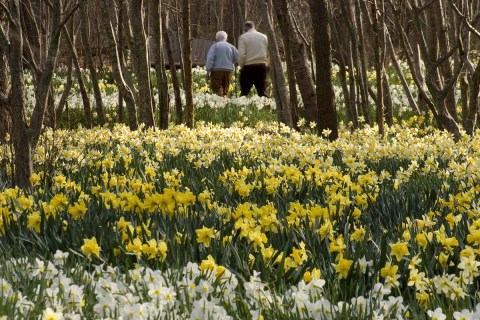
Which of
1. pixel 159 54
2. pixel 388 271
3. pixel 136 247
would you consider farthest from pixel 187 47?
pixel 388 271

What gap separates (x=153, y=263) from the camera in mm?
2990

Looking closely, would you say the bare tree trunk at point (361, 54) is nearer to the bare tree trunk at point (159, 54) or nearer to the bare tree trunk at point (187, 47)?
the bare tree trunk at point (187, 47)

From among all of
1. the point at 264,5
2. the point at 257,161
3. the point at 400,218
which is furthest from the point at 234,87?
the point at 400,218

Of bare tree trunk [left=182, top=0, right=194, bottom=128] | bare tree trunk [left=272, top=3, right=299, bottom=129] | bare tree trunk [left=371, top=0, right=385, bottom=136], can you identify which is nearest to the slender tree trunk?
bare tree trunk [left=371, top=0, right=385, bottom=136]

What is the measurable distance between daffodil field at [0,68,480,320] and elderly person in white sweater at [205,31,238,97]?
10922 millimetres

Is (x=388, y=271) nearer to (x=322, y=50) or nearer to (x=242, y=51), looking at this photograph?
(x=322, y=50)

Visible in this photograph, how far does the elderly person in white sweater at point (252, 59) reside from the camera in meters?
15.6

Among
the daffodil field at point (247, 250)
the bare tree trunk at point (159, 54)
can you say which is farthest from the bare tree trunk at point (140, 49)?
the daffodil field at point (247, 250)

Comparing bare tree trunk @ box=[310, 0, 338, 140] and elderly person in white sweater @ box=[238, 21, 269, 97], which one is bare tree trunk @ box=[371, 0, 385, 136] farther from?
elderly person in white sweater @ box=[238, 21, 269, 97]

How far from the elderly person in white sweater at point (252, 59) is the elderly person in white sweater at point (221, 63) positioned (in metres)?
0.45

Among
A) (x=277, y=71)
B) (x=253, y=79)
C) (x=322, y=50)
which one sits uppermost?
(x=322, y=50)

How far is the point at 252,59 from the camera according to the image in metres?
15.7

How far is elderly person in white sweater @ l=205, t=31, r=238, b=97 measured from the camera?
16188 millimetres

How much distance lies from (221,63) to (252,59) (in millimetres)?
875
